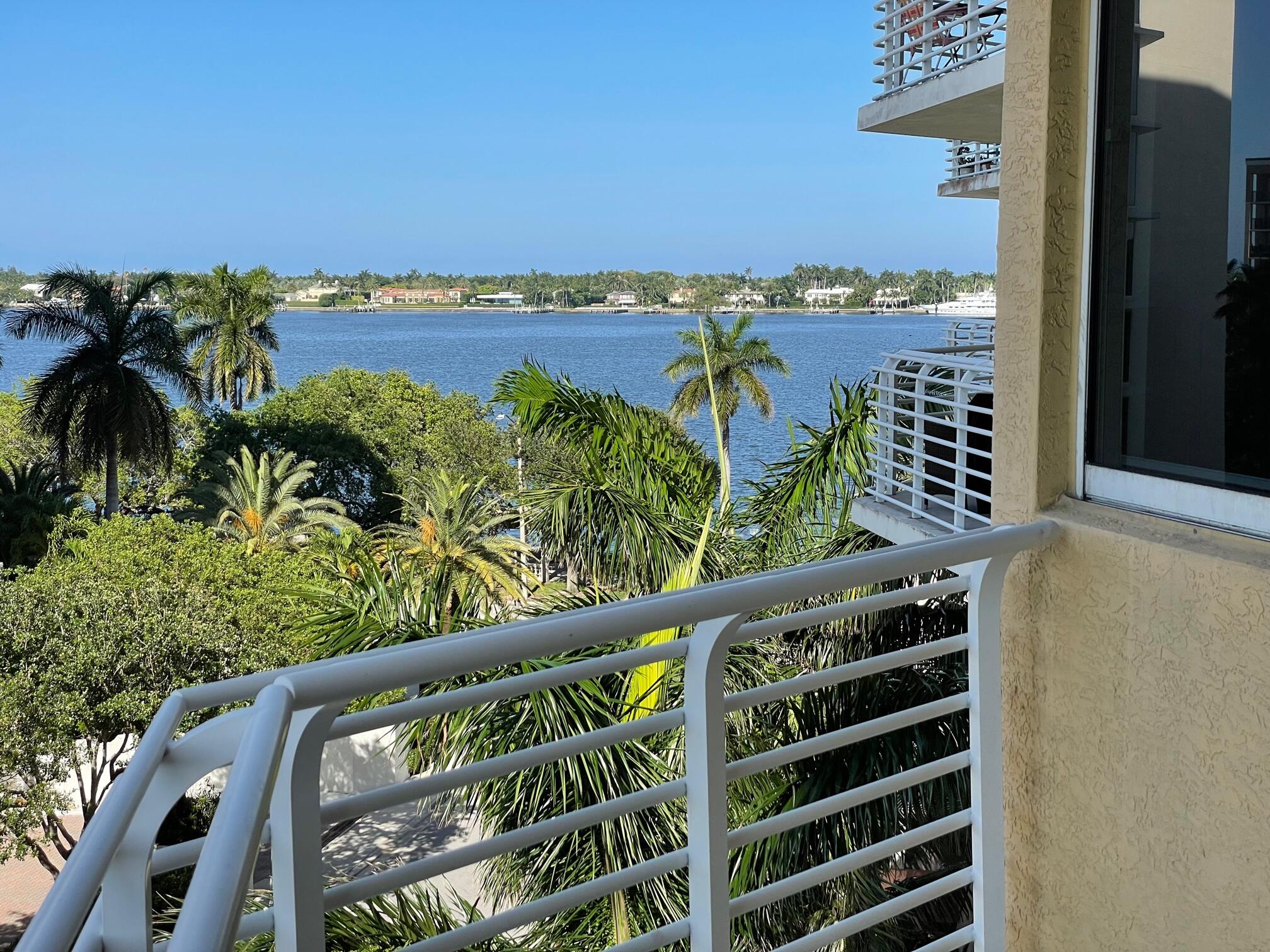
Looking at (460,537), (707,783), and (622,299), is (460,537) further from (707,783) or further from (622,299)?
(622,299)

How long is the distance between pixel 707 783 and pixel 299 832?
2.14 feet

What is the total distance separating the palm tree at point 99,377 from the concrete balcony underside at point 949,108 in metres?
32.0

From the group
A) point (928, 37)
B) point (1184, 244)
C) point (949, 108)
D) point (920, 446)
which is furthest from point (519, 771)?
point (928, 37)

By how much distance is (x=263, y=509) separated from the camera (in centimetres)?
3516

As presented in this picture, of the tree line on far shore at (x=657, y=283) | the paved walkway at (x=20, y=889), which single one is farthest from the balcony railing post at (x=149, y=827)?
the tree line on far shore at (x=657, y=283)

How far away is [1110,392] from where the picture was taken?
6.85 ft

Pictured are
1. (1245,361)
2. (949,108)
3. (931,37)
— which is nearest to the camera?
(1245,361)

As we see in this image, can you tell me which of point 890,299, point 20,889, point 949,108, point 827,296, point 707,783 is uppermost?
point 827,296

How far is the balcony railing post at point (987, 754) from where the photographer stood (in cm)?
201

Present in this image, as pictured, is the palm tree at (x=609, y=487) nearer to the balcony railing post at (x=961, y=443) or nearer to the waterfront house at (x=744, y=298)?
the balcony railing post at (x=961, y=443)

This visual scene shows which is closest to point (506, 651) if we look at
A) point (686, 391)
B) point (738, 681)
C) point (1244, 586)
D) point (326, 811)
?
point (326, 811)

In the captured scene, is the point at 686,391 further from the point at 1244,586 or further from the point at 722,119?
the point at 722,119

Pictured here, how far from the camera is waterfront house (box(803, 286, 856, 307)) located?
81562 mm

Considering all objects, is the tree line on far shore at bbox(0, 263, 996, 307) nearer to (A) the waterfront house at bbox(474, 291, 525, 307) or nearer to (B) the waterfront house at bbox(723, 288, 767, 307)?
(B) the waterfront house at bbox(723, 288, 767, 307)
